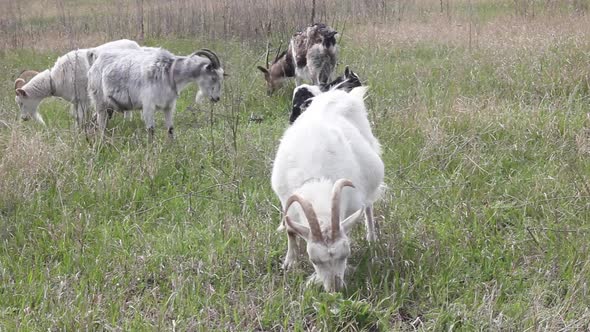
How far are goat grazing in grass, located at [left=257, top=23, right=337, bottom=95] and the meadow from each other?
670mm

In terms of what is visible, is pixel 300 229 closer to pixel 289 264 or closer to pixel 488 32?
pixel 289 264

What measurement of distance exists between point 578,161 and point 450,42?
559 centimetres

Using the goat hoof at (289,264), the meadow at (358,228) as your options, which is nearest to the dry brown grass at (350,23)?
the meadow at (358,228)

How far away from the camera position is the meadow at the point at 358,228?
358cm

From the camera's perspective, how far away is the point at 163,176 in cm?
578

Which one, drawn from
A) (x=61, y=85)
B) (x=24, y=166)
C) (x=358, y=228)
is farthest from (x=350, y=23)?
(x=358, y=228)

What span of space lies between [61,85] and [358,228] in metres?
5.27

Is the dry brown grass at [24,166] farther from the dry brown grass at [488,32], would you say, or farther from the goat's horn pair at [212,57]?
the dry brown grass at [488,32]

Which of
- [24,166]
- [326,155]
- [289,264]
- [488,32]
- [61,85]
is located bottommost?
[289,264]

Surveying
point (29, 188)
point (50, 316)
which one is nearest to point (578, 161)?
point (50, 316)

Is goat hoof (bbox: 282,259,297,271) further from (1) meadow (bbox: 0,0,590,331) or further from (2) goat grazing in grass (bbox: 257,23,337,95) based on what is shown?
(2) goat grazing in grass (bbox: 257,23,337,95)

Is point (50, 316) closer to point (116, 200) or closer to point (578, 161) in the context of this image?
point (116, 200)

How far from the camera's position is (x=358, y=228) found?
4684mm

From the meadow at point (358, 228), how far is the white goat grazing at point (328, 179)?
229 mm
